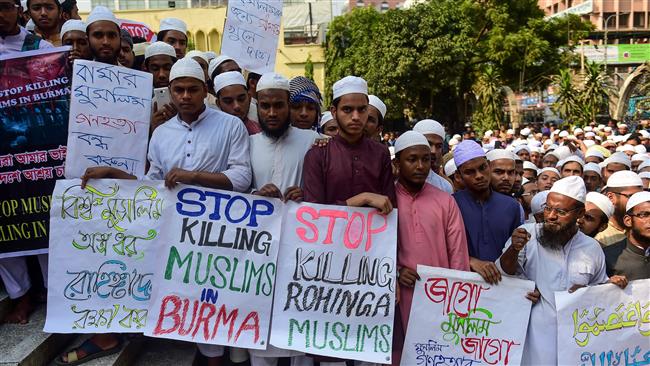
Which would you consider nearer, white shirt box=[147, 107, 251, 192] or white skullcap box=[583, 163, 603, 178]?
white shirt box=[147, 107, 251, 192]

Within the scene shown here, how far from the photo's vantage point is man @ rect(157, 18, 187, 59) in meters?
6.10

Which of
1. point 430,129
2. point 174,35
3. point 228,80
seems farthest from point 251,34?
point 430,129

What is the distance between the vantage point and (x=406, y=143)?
368 centimetres

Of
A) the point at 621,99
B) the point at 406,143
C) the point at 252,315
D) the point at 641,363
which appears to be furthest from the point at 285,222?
the point at 621,99

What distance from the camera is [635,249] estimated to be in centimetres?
385

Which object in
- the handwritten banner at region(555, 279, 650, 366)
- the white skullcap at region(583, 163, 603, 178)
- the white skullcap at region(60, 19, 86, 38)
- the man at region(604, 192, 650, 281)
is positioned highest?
the white skullcap at region(60, 19, 86, 38)

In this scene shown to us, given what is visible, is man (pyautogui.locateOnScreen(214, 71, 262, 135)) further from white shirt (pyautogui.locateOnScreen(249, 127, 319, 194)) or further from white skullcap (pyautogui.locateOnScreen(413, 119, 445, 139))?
white skullcap (pyautogui.locateOnScreen(413, 119, 445, 139))

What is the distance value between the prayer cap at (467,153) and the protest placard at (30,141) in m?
2.90

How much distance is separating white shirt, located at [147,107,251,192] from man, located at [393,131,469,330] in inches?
42.8

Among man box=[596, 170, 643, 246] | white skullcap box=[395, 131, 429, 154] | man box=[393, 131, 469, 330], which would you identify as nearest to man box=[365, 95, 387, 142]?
white skullcap box=[395, 131, 429, 154]

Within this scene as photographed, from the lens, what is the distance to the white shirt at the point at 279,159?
3836mm

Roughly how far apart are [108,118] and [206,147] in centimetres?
83

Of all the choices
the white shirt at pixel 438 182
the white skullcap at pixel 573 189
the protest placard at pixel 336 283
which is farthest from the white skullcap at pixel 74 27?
the white skullcap at pixel 573 189

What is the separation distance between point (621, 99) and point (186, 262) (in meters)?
28.2
